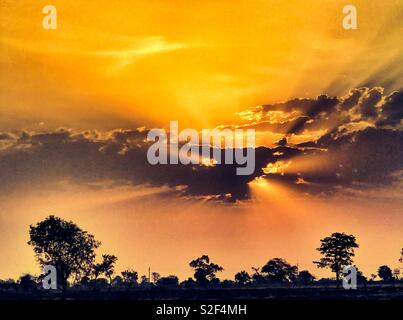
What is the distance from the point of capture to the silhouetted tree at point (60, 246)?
146 meters

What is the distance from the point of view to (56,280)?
489ft

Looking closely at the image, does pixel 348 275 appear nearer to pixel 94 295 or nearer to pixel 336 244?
pixel 336 244

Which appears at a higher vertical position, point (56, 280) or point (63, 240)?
point (63, 240)

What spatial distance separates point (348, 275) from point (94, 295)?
72.5 metres

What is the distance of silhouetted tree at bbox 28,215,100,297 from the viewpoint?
14638 centimetres

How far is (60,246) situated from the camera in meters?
148

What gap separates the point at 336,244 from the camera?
169 metres
